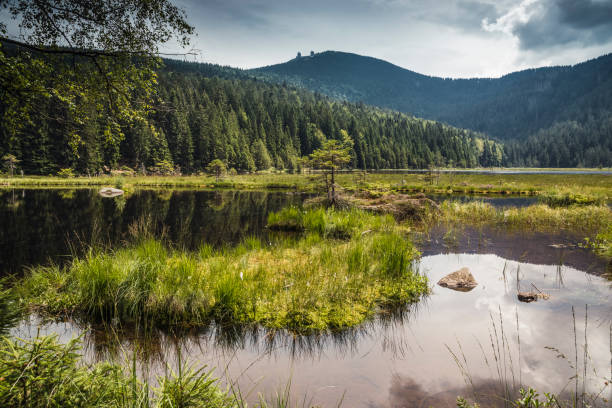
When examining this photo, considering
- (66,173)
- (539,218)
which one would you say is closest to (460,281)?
(539,218)

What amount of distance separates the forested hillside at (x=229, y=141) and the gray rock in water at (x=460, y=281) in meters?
35.1

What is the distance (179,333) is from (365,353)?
10.9 feet

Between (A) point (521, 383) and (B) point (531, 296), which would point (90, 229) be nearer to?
(A) point (521, 383)

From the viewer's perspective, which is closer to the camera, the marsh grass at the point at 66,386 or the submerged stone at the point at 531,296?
the marsh grass at the point at 66,386

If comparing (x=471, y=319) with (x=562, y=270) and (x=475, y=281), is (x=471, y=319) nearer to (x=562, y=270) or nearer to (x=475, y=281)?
(x=475, y=281)

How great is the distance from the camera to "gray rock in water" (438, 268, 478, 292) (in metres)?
7.79

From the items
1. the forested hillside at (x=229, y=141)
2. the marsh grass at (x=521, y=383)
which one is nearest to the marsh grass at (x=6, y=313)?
the marsh grass at (x=521, y=383)

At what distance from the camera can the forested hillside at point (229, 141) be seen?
235 feet

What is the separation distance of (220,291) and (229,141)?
96.6 meters

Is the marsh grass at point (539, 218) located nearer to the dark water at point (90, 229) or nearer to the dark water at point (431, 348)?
the dark water at point (431, 348)

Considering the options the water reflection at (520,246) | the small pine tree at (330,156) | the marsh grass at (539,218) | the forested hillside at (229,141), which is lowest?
the water reflection at (520,246)

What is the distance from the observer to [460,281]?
7.99 m

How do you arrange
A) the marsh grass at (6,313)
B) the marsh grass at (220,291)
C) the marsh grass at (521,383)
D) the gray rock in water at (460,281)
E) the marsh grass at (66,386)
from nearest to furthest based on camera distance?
the marsh grass at (66,386) < the marsh grass at (521,383) < the marsh grass at (6,313) < the marsh grass at (220,291) < the gray rock in water at (460,281)

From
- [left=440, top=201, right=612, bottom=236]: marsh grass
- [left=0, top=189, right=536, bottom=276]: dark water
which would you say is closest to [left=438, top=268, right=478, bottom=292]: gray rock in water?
[left=0, top=189, right=536, bottom=276]: dark water
